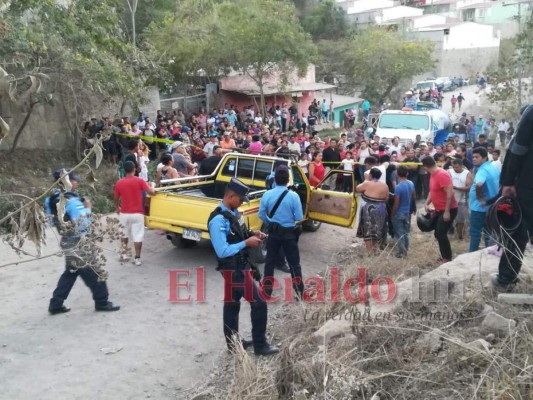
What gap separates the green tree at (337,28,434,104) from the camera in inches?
1359

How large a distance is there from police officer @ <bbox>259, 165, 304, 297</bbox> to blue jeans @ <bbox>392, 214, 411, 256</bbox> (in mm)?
2269

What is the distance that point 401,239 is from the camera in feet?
28.4

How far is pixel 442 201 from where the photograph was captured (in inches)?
309

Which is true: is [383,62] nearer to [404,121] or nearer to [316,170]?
[404,121]

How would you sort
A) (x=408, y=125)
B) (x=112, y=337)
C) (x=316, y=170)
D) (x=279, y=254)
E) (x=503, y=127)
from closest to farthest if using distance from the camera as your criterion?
(x=112, y=337) → (x=279, y=254) → (x=316, y=170) → (x=408, y=125) → (x=503, y=127)

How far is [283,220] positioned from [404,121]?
41.1 ft

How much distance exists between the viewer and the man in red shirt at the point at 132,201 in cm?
812

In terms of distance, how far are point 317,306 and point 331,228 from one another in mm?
5265

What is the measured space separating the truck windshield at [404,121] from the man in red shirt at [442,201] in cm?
1066

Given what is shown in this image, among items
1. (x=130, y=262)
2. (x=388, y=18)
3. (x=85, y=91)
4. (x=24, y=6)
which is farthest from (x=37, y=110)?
(x=388, y=18)

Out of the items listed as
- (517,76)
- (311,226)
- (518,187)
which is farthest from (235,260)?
(517,76)

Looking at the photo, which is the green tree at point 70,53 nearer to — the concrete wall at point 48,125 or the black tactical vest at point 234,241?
the concrete wall at point 48,125

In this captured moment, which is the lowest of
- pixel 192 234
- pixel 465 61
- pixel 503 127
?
pixel 192 234

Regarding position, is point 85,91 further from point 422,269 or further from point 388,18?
point 388,18
